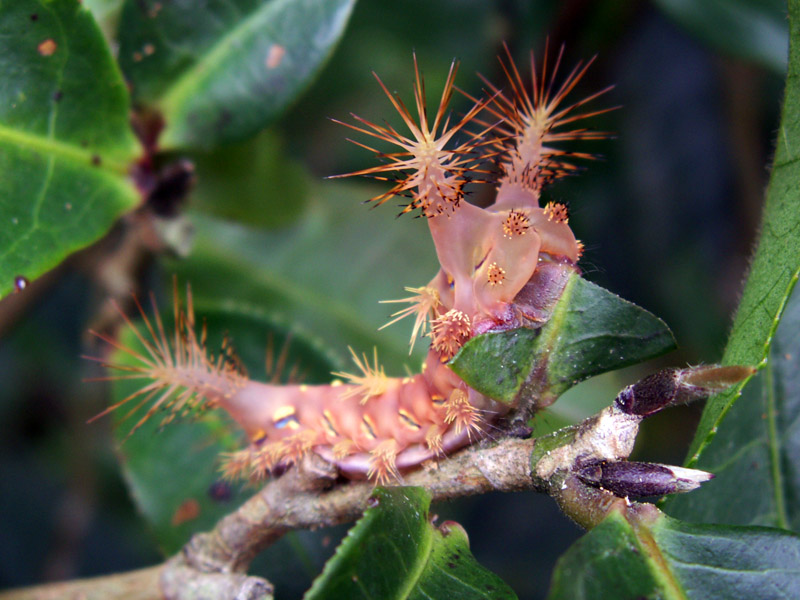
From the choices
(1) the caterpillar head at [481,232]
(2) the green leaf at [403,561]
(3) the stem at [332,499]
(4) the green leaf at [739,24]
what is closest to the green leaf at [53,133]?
(3) the stem at [332,499]

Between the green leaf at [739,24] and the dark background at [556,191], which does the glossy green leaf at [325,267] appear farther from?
the green leaf at [739,24]

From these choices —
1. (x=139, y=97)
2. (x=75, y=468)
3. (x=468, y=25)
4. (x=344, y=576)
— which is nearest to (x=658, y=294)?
(x=468, y=25)

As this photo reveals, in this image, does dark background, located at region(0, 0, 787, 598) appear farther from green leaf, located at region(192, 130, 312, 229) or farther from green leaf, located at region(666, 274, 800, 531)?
green leaf, located at region(666, 274, 800, 531)

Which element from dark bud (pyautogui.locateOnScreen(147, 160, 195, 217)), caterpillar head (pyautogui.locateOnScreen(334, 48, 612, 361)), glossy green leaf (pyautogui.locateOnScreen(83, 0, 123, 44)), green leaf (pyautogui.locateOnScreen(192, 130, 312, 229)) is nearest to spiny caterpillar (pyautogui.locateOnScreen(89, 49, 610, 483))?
caterpillar head (pyautogui.locateOnScreen(334, 48, 612, 361))

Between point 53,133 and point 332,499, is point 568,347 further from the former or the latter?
point 53,133

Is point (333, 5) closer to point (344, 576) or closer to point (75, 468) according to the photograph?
point (344, 576)

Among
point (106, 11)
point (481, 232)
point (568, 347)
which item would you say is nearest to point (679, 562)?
point (568, 347)
